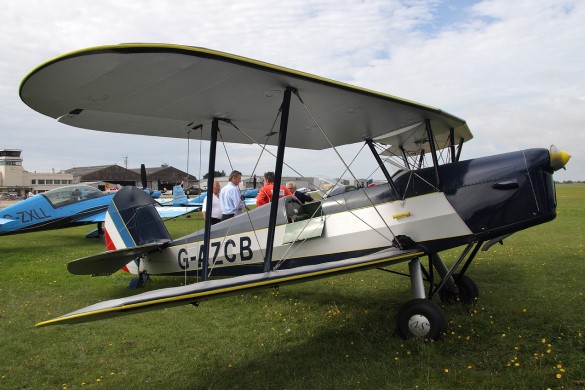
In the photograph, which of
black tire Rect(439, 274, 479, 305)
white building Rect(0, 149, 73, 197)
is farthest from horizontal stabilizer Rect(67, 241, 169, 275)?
white building Rect(0, 149, 73, 197)

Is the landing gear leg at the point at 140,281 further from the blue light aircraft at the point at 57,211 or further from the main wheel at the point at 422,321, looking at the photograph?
the blue light aircraft at the point at 57,211

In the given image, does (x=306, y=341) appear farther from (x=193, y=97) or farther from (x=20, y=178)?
(x=20, y=178)

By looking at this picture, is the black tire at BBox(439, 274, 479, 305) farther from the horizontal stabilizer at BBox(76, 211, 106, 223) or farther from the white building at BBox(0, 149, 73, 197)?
the white building at BBox(0, 149, 73, 197)

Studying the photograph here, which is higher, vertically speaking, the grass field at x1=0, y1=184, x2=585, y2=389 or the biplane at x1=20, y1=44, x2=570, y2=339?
the biplane at x1=20, y1=44, x2=570, y2=339

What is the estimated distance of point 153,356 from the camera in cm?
400

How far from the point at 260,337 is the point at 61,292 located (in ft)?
12.5

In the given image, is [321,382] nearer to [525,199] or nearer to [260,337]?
[260,337]

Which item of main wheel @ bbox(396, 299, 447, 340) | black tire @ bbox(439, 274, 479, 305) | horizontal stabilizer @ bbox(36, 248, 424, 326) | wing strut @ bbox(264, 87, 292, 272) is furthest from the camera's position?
black tire @ bbox(439, 274, 479, 305)

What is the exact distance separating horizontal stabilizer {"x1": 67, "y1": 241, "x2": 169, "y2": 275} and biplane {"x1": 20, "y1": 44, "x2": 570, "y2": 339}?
2cm

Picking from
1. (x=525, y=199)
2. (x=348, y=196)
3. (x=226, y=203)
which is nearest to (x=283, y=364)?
(x=348, y=196)

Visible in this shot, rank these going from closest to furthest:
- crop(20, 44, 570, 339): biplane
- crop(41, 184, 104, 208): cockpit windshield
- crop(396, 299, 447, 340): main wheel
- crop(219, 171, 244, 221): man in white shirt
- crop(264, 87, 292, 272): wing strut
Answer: crop(20, 44, 570, 339): biplane
crop(264, 87, 292, 272): wing strut
crop(396, 299, 447, 340): main wheel
crop(219, 171, 244, 221): man in white shirt
crop(41, 184, 104, 208): cockpit windshield

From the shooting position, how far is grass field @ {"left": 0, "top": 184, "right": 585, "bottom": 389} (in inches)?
133

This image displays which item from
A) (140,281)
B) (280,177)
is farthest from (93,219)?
(280,177)

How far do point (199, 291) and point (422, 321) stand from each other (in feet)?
7.12
